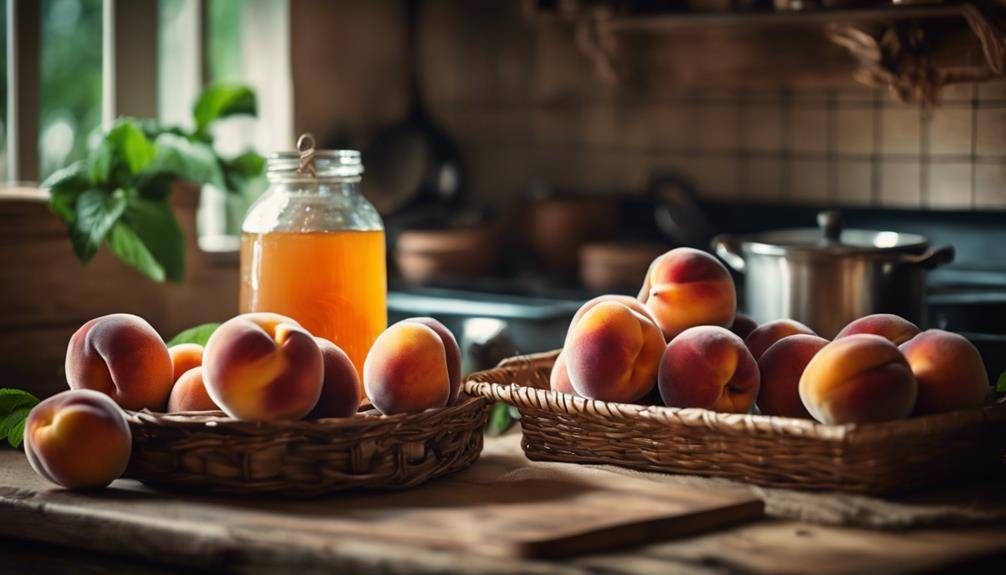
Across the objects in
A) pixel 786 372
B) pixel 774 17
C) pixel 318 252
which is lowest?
pixel 786 372

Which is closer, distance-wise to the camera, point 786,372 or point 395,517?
point 395,517

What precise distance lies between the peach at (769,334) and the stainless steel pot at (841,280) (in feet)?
1.18

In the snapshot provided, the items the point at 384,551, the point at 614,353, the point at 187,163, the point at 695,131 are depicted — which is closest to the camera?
the point at 384,551

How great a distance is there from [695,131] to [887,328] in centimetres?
159

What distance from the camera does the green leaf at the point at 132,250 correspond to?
1529mm

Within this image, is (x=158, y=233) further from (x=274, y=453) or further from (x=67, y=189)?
(x=274, y=453)

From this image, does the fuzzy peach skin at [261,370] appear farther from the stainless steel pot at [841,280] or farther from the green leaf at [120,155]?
the stainless steel pot at [841,280]

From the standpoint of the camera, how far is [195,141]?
5.55 ft

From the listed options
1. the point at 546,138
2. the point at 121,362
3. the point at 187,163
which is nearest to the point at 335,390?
the point at 121,362

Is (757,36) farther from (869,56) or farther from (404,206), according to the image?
(404,206)

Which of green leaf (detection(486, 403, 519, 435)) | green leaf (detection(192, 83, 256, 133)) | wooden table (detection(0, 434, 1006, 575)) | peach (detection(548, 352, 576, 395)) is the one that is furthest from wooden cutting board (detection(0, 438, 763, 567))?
green leaf (detection(192, 83, 256, 133))

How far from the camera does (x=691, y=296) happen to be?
1.18 metres

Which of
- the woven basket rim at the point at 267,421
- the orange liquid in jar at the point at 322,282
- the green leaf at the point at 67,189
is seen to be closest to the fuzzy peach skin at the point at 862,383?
the woven basket rim at the point at 267,421

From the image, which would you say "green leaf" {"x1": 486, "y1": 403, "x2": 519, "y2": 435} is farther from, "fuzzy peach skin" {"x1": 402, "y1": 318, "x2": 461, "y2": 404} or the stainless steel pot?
the stainless steel pot
